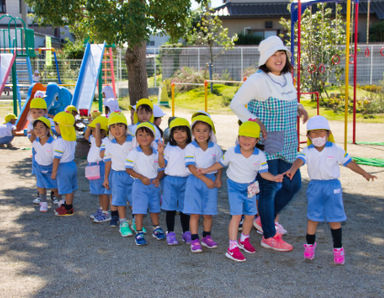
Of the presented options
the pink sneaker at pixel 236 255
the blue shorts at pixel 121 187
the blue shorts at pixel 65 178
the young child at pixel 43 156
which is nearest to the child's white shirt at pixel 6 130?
the young child at pixel 43 156

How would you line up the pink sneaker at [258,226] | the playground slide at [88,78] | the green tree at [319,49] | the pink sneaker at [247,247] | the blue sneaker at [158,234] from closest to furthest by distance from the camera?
the pink sneaker at [247,247] → the blue sneaker at [158,234] → the pink sneaker at [258,226] → the playground slide at [88,78] → the green tree at [319,49]

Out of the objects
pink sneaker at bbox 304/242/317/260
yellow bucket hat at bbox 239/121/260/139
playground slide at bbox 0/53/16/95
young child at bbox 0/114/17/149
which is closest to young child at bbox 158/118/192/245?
yellow bucket hat at bbox 239/121/260/139

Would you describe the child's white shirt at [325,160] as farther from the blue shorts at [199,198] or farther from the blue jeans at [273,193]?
the blue shorts at [199,198]

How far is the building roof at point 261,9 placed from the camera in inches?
1199

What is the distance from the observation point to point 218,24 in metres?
22.9

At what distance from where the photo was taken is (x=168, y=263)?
4363 millimetres

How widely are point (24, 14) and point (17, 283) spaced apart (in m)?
13.8

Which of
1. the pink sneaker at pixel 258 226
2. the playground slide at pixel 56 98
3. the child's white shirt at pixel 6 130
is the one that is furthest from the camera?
the child's white shirt at pixel 6 130

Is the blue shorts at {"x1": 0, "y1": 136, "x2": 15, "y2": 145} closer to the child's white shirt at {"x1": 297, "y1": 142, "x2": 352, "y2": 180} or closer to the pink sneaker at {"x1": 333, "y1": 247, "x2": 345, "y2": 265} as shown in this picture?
the child's white shirt at {"x1": 297, "y1": 142, "x2": 352, "y2": 180}

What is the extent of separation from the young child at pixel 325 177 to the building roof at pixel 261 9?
27.5 meters

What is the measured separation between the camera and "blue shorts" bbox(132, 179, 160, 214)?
4934 mm

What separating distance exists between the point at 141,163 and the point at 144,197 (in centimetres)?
35

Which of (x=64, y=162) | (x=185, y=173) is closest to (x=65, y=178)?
(x=64, y=162)

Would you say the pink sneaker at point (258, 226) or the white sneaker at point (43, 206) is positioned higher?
the white sneaker at point (43, 206)
